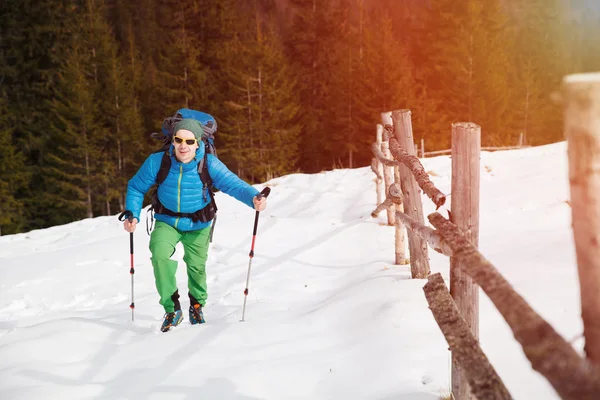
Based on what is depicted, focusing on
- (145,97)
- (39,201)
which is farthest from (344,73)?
(39,201)

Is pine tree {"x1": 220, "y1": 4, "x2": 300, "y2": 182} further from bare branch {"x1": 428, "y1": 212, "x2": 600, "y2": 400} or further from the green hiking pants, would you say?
bare branch {"x1": 428, "y1": 212, "x2": 600, "y2": 400}

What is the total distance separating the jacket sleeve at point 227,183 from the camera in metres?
5.24

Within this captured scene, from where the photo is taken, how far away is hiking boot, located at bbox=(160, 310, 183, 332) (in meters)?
5.11

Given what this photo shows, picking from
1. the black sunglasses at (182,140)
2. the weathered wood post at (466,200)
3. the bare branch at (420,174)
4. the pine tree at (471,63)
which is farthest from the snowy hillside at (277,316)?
the pine tree at (471,63)

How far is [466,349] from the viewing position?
7.09 ft

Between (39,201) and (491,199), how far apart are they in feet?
85.6

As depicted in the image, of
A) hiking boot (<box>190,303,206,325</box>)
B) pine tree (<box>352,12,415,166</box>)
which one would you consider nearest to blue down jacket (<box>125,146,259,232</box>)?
hiking boot (<box>190,303,206,325</box>)

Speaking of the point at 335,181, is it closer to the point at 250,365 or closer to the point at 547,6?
the point at 250,365

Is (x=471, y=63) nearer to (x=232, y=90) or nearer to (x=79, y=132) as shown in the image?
(x=232, y=90)

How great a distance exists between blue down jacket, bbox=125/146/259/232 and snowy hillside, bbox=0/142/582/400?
4.06 ft

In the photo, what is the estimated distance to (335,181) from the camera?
16.2 m

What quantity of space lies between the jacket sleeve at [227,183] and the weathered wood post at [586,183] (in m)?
3.91

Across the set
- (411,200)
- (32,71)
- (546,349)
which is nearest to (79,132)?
(32,71)

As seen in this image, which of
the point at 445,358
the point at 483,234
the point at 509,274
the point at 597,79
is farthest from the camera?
A: the point at 483,234
